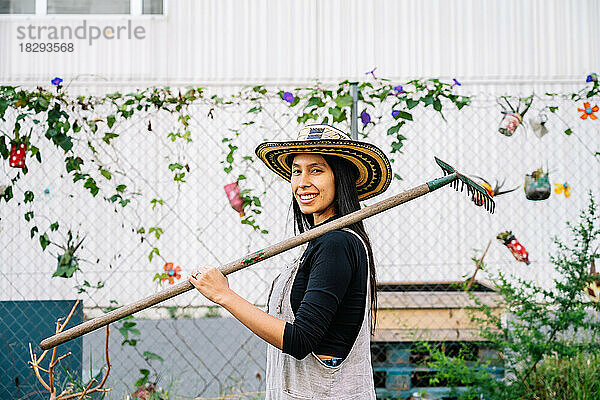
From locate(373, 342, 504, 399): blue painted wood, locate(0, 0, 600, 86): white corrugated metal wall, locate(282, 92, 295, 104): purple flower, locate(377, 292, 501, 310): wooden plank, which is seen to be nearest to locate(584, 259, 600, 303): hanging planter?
locate(377, 292, 501, 310): wooden plank

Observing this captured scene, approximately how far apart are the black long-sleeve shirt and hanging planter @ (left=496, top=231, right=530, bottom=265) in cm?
260

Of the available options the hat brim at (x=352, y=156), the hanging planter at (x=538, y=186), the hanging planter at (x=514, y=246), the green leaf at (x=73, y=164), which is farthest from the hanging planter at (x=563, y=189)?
the green leaf at (x=73, y=164)

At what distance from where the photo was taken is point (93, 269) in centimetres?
464

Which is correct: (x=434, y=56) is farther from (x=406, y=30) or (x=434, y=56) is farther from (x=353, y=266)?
(x=353, y=266)

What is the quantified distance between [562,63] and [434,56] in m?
1.13

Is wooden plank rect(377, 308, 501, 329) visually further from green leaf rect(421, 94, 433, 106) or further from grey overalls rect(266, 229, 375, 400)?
grey overalls rect(266, 229, 375, 400)

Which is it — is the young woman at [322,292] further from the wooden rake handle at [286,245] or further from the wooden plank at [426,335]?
the wooden plank at [426,335]

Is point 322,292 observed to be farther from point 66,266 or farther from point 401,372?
point 66,266

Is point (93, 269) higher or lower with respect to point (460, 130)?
lower

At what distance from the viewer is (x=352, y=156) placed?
193cm

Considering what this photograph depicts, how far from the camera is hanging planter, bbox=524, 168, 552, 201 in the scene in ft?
13.0

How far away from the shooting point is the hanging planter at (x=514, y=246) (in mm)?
4113

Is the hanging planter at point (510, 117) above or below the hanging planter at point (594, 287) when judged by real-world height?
above

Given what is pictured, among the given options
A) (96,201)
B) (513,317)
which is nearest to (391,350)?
(513,317)
